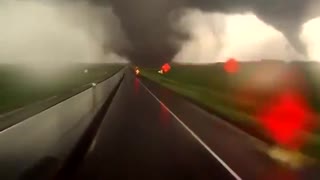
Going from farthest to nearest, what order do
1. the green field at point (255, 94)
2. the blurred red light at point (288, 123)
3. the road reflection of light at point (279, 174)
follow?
the green field at point (255, 94), the blurred red light at point (288, 123), the road reflection of light at point (279, 174)

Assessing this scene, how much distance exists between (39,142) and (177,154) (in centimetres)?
558

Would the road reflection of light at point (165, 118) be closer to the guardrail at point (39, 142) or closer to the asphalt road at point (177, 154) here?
the asphalt road at point (177, 154)

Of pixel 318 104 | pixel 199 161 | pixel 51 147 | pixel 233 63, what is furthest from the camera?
pixel 233 63

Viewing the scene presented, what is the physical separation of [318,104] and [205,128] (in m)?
11.3

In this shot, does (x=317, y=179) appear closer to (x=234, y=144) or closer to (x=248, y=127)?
(x=234, y=144)

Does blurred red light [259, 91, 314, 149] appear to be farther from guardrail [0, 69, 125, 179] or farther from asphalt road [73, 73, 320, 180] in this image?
guardrail [0, 69, 125, 179]

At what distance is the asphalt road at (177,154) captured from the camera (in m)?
12.6

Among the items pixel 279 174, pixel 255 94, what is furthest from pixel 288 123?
pixel 255 94

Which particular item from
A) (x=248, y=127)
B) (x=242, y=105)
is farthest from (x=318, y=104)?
(x=248, y=127)

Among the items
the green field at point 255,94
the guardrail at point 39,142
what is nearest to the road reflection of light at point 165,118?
the green field at point 255,94

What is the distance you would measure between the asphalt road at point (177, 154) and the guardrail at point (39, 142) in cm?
83

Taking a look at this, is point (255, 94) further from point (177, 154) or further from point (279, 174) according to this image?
point (279, 174)

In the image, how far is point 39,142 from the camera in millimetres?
19484

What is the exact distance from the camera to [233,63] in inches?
2061
